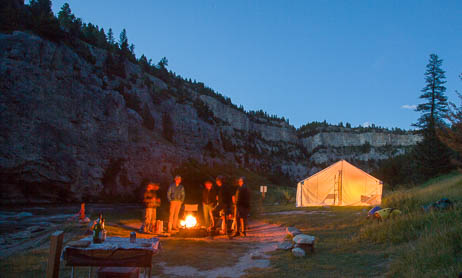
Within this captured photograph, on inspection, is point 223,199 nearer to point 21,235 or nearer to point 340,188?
point 21,235

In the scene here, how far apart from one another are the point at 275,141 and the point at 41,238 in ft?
296

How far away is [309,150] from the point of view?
106688 mm

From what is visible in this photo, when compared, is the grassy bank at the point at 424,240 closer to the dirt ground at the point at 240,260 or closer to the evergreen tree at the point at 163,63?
the dirt ground at the point at 240,260

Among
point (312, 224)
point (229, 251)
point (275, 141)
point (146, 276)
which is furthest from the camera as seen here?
point (275, 141)

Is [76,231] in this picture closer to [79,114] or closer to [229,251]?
[229,251]

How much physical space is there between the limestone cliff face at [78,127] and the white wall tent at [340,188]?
16203 mm

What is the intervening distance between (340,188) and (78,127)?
67.9ft

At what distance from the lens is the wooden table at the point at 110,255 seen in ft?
12.1

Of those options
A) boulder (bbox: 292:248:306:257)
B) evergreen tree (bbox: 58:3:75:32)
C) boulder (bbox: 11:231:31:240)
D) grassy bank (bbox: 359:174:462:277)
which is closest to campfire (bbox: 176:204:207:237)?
boulder (bbox: 292:248:306:257)

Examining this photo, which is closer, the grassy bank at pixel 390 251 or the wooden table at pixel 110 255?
the wooden table at pixel 110 255

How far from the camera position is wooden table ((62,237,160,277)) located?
3703 millimetres

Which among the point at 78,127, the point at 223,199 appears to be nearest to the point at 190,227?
the point at 223,199

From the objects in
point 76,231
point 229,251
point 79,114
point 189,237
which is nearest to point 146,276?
point 229,251

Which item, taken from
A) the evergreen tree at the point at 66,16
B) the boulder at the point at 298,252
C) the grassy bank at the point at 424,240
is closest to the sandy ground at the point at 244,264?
the boulder at the point at 298,252
